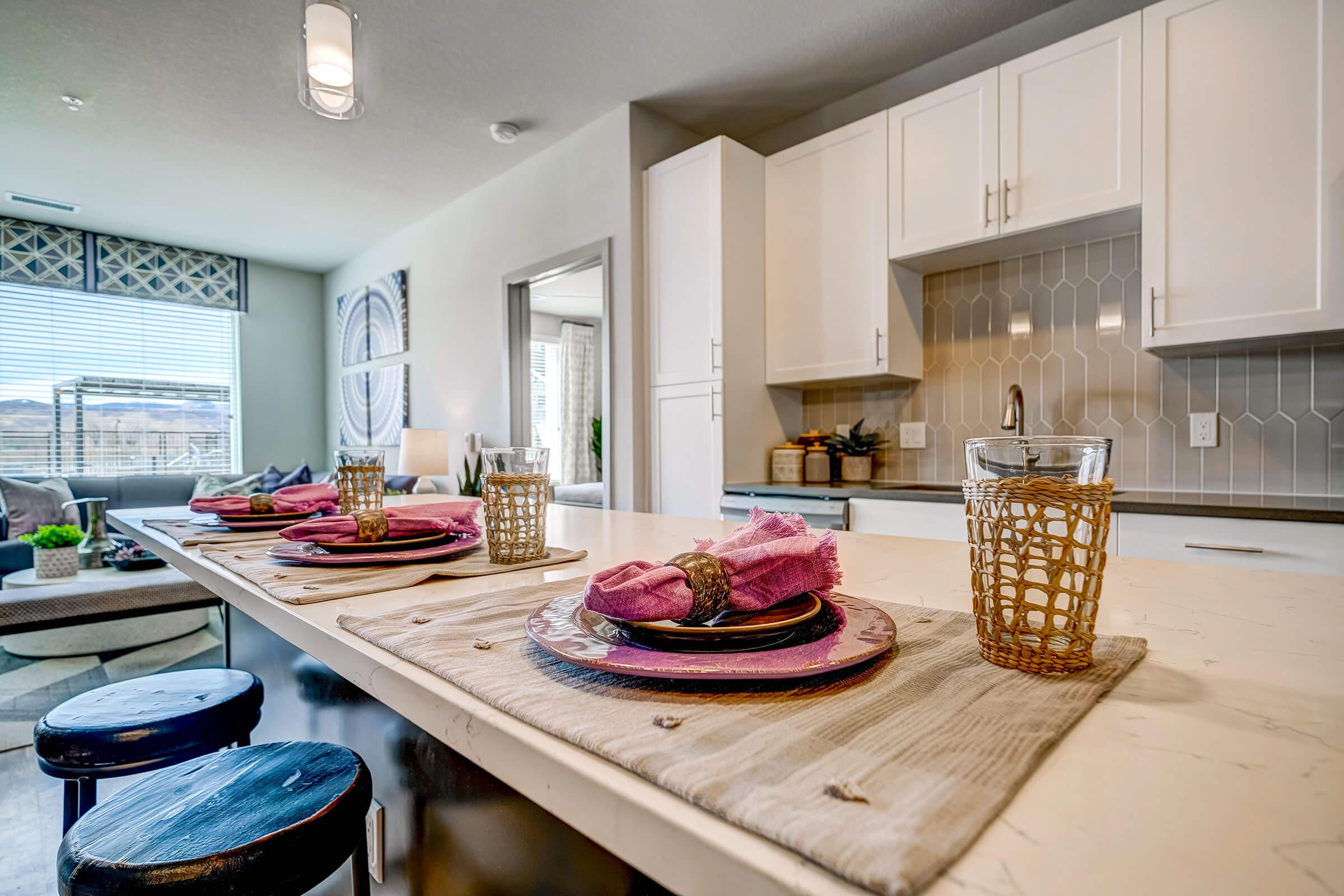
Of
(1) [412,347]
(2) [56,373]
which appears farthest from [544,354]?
(2) [56,373]

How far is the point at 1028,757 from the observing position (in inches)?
12.3

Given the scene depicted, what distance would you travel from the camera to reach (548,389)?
7074mm

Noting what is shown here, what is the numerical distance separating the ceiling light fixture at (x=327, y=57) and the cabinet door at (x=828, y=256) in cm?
184

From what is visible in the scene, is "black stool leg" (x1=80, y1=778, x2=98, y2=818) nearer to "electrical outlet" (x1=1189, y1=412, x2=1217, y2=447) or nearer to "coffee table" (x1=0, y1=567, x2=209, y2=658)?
"coffee table" (x1=0, y1=567, x2=209, y2=658)

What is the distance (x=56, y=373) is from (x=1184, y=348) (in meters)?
6.72

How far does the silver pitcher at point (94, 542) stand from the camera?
120 inches

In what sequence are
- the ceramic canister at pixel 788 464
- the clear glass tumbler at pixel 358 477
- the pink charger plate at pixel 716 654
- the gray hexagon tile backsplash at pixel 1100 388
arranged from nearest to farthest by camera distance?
the pink charger plate at pixel 716 654 < the clear glass tumbler at pixel 358 477 < the gray hexagon tile backsplash at pixel 1100 388 < the ceramic canister at pixel 788 464

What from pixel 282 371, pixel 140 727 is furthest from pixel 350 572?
pixel 282 371

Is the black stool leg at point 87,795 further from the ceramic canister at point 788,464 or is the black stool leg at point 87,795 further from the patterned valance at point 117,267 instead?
the patterned valance at point 117,267

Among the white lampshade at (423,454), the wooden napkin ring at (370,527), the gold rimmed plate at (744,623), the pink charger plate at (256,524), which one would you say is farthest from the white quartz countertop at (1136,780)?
the white lampshade at (423,454)

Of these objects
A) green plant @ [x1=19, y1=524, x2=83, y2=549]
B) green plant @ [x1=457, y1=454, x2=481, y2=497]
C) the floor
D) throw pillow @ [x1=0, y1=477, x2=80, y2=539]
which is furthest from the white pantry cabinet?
throw pillow @ [x1=0, y1=477, x2=80, y2=539]

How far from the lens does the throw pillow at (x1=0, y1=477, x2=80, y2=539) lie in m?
3.74

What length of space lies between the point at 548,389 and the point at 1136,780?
6.98m

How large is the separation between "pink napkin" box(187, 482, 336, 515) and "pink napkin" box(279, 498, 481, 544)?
1.33ft
